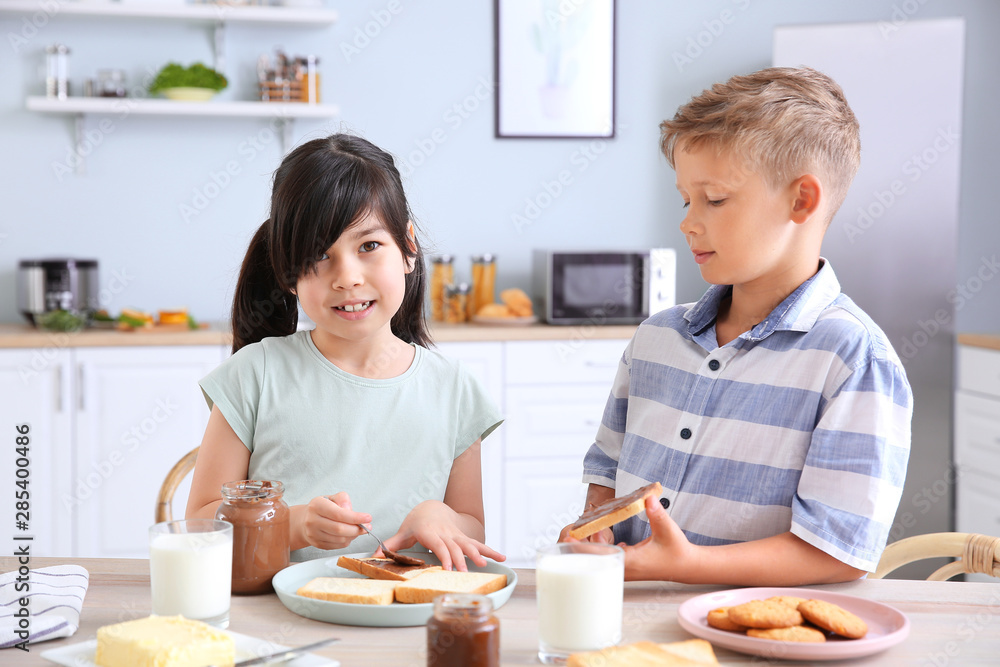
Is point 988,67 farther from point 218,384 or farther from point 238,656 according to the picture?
point 238,656

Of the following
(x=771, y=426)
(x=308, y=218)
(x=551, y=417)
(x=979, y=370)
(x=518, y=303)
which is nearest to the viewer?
(x=771, y=426)

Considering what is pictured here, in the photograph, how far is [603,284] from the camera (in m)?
2.98

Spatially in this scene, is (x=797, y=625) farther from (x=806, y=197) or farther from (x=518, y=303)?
(x=518, y=303)

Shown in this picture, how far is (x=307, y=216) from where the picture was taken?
113 centimetres

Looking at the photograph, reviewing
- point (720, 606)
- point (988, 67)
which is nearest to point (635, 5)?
point (988, 67)

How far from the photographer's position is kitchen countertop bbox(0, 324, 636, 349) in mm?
2631

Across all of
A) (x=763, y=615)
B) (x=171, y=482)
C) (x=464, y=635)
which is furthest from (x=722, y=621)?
(x=171, y=482)

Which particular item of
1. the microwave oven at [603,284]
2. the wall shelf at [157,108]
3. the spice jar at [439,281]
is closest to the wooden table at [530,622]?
the microwave oven at [603,284]

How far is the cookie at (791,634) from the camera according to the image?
0.73 meters

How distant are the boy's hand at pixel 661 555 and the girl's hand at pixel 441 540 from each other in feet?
0.45

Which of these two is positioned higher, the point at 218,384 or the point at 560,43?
the point at 560,43

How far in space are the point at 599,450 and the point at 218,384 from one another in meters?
0.51

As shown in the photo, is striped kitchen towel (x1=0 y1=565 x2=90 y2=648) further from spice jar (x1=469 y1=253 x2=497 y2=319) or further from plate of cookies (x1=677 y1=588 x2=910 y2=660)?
spice jar (x1=469 y1=253 x2=497 y2=319)

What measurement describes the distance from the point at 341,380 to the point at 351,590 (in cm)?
45
